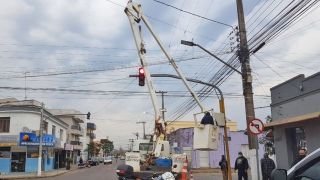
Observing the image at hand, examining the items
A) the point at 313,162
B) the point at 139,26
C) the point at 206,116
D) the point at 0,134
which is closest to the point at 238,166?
the point at 206,116

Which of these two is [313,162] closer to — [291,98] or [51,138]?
[291,98]

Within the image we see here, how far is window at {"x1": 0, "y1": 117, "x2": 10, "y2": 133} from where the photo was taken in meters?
49.4

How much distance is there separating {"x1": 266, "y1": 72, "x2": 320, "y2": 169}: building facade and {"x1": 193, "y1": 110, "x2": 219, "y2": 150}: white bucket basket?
363cm

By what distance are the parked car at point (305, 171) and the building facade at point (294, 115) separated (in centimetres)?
1357

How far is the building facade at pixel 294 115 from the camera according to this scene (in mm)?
19188

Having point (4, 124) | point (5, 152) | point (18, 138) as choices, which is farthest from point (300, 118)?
point (4, 124)

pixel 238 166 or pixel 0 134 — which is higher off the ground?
pixel 0 134

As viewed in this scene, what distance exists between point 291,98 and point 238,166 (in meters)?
4.09

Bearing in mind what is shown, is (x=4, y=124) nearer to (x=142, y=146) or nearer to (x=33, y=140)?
(x=33, y=140)

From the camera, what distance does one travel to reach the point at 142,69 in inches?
882

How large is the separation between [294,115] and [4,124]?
120 ft

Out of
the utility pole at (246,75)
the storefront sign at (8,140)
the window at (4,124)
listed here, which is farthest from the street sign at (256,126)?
the window at (4,124)

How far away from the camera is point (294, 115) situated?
21266 mm

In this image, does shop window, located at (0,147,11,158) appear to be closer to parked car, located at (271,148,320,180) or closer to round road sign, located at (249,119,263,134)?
round road sign, located at (249,119,263,134)
